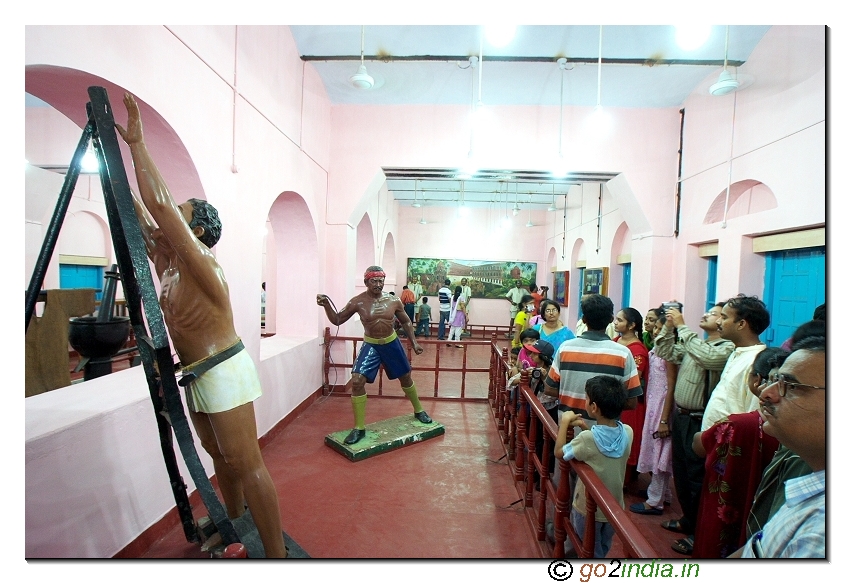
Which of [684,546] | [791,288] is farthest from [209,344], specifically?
[791,288]

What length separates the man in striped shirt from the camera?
226 cm

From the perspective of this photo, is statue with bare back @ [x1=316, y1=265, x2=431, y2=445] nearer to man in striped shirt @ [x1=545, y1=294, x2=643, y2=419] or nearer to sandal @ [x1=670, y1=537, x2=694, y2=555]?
man in striped shirt @ [x1=545, y1=294, x2=643, y2=419]

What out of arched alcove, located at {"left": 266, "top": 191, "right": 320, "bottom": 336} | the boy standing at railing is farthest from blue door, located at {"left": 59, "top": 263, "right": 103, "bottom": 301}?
the boy standing at railing

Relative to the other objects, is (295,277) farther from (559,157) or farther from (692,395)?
(692,395)

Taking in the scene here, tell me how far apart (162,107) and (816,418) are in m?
3.08

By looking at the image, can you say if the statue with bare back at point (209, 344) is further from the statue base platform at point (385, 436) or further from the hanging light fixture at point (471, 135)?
the hanging light fixture at point (471, 135)

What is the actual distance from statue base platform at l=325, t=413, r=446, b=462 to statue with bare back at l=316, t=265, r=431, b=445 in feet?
0.38

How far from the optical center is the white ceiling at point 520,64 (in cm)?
381

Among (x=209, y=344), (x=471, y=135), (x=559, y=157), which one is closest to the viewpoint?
(x=209, y=344)

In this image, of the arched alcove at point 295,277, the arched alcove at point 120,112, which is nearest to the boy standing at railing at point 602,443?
the arched alcove at point 120,112

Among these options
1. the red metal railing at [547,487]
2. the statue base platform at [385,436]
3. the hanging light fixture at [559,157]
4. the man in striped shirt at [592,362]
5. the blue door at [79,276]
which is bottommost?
the statue base platform at [385,436]

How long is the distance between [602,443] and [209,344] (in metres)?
1.66

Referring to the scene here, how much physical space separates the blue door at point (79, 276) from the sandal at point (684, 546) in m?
8.17

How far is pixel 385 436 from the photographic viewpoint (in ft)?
12.3
